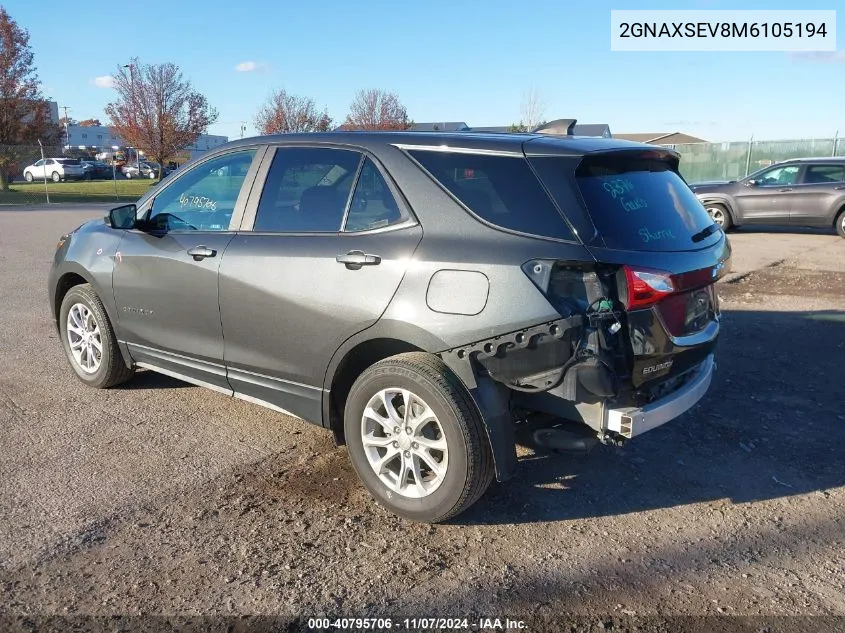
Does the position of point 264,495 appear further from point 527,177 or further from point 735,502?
point 735,502

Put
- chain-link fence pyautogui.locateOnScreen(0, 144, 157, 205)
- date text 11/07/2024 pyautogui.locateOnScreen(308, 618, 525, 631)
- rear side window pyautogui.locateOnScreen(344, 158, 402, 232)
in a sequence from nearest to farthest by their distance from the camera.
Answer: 1. date text 11/07/2024 pyautogui.locateOnScreen(308, 618, 525, 631)
2. rear side window pyautogui.locateOnScreen(344, 158, 402, 232)
3. chain-link fence pyautogui.locateOnScreen(0, 144, 157, 205)

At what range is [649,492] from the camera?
3863mm

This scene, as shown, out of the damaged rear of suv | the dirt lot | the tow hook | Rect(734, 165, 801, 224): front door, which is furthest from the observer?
Rect(734, 165, 801, 224): front door

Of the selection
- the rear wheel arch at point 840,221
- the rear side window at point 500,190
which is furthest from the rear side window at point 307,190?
the rear wheel arch at point 840,221

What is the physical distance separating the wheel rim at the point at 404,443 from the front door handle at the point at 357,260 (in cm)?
64

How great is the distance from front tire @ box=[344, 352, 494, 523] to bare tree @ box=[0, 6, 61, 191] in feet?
114

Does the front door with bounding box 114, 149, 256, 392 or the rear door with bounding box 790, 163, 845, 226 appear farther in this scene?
the rear door with bounding box 790, 163, 845, 226

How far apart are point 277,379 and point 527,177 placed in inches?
71.4

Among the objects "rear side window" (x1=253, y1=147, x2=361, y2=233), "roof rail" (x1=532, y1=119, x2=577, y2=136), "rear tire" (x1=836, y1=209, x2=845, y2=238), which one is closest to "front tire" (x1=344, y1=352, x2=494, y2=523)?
"rear side window" (x1=253, y1=147, x2=361, y2=233)

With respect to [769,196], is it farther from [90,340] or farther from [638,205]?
[90,340]

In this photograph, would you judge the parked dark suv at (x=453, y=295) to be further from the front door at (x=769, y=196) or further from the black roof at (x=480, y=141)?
the front door at (x=769, y=196)

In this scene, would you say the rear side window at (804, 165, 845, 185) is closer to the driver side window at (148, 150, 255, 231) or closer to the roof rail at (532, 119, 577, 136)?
the roof rail at (532, 119, 577, 136)

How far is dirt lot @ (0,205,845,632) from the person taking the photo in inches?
114

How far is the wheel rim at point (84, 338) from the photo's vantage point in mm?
5344
